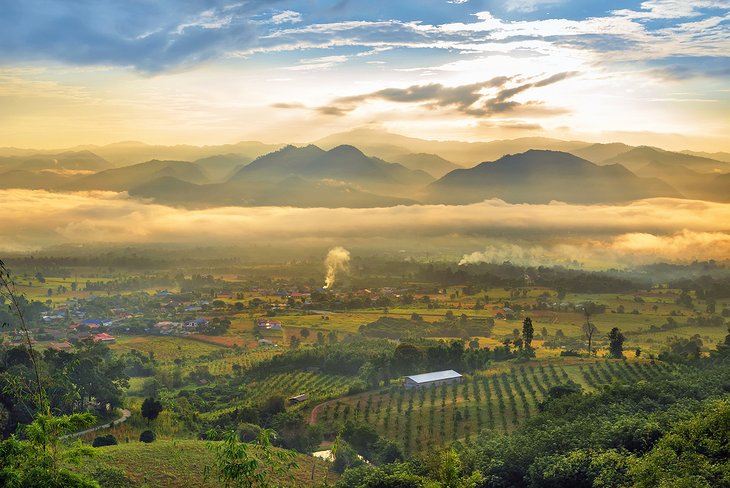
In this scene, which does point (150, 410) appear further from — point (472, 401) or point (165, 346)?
point (165, 346)

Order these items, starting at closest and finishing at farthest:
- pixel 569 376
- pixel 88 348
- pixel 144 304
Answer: pixel 569 376, pixel 88 348, pixel 144 304

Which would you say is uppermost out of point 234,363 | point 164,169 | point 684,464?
point 164,169

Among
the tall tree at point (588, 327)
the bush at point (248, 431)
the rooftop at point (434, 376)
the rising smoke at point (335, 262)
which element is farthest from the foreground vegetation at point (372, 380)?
the rising smoke at point (335, 262)

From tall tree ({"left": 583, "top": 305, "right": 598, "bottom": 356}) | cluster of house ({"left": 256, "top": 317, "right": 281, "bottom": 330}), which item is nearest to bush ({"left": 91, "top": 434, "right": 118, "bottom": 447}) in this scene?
cluster of house ({"left": 256, "top": 317, "right": 281, "bottom": 330})

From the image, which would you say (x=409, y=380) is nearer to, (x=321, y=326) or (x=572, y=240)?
(x=321, y=326)

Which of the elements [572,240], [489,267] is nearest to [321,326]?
[489,267]

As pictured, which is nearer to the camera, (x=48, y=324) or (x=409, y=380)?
(x=409, y=380)

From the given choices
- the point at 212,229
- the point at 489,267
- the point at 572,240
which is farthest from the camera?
the point at 212,229

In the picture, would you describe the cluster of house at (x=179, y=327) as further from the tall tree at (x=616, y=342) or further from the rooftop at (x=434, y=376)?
the tall tree at (x=616, y=342)
